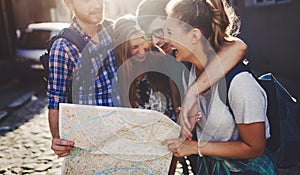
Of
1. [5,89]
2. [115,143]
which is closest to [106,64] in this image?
[115,143]

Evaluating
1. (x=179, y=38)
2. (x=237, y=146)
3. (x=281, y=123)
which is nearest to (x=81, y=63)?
(x=179, y=38)

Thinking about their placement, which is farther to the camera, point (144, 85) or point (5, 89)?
point (5, 89)

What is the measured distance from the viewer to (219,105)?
4.76ft

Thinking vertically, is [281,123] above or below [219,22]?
below

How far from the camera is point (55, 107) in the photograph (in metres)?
1.72

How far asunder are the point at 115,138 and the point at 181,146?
0.30 m

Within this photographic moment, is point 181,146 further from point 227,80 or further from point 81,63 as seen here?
point 81,63

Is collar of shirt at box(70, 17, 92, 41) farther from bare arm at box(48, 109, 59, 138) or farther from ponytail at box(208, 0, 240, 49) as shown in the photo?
ponytail at box(208, 0, 240, 49)

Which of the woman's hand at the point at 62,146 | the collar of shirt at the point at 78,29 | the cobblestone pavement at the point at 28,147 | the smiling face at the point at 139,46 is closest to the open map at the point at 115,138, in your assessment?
the woman's hand at the point at 62,146

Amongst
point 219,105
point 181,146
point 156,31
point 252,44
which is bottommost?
point 252,44

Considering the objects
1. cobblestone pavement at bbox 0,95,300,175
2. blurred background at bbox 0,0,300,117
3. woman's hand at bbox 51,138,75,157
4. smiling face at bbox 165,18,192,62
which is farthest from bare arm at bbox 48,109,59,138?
blurred background at bbox 0,0,300,117

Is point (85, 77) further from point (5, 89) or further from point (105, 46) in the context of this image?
point (5, 89)

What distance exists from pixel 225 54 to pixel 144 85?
712mm

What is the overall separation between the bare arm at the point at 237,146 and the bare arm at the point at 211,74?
60mm
